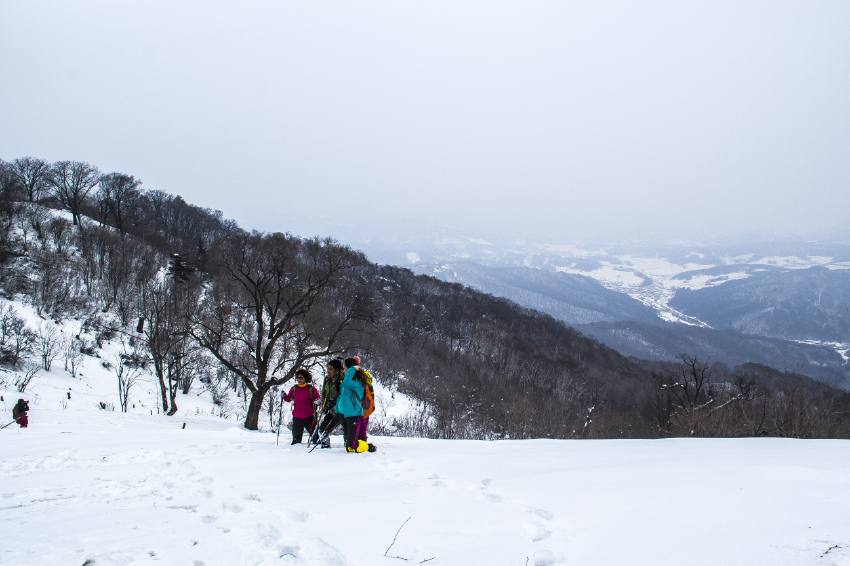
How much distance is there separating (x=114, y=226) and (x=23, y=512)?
81986 mm

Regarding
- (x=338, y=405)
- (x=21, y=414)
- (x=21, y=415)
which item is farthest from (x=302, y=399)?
(x=21, y=414)

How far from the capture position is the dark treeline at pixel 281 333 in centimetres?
1798

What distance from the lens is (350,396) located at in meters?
7.69

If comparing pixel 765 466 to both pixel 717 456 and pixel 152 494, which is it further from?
pixel 152 494

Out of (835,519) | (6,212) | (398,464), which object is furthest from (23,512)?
(6,212)

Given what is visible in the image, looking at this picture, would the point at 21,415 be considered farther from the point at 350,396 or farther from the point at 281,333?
the point at 350,396

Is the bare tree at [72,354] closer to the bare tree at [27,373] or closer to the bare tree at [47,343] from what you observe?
the bare tree at [47,343]

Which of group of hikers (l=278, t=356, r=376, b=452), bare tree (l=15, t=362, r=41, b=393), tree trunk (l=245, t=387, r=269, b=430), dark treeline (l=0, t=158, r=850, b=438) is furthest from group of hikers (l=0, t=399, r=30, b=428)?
bare tree (l=15, t=362, r=41, b=393)

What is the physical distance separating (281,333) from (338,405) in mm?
10694

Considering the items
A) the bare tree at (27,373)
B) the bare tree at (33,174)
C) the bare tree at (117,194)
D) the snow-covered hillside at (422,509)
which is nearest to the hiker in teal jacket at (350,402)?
the snow-covered hillside at (422,509)

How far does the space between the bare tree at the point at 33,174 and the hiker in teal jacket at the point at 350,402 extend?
86165 millimetres

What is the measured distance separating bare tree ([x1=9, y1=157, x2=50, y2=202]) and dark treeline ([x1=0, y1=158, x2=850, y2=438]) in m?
0.27

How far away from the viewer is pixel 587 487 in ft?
15.3

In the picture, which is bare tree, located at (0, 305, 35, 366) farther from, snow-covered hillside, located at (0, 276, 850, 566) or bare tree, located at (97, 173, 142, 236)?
bare tree, located at (97, 173, 142, 236)
